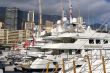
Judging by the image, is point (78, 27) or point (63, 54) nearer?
point (63, 54)

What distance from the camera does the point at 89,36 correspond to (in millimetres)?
38812

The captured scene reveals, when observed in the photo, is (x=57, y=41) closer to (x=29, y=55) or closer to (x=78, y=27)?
(x=78, y=27)

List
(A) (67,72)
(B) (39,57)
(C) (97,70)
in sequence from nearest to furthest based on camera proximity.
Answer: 1. (C) (97,70)
2. (A) (67,72)
3. (B) (39,57)

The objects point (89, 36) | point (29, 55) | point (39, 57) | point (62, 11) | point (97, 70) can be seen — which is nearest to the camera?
→ point (97, 70)

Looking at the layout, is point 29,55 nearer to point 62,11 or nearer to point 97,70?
point 62,11

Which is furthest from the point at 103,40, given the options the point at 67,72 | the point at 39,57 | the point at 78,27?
the point at 67,72

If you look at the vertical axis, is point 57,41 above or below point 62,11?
below

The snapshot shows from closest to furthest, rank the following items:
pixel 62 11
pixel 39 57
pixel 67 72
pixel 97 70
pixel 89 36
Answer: pixel 97 70, pixel 67 72, pixel 89 36, pixel 39 57, pixel 62 11

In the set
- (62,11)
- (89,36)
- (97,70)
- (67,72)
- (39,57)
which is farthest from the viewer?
(62,11)

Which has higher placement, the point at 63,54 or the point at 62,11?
the point at 62,11

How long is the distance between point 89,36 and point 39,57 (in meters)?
7.99

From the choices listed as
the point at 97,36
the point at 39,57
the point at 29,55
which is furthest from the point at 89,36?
the point at 29,55

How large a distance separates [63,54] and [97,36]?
5180mm

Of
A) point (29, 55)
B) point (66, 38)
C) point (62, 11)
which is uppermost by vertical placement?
point (62, 11)
